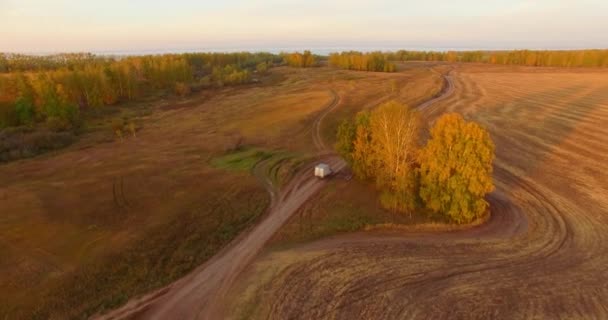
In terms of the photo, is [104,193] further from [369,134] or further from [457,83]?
[457,83]

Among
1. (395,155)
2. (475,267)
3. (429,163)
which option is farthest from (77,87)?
(475,267)

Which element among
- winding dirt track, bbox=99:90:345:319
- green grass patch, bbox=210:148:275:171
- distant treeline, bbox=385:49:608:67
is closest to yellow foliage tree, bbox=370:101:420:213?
winding dirt track, bbox=99:90:345:319

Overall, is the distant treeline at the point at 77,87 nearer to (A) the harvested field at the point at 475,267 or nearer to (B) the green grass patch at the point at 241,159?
(B) the green grass patch at the point at 241,159

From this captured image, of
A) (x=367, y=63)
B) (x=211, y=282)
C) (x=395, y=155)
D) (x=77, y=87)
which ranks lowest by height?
(x=211, y=282)

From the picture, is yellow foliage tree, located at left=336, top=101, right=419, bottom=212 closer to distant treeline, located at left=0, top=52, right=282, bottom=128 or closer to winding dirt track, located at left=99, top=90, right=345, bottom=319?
winding dirt track, located at left=99, top=90, right=345, bottom=319

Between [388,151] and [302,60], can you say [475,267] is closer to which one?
[388,151]

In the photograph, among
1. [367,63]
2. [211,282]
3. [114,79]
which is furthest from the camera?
[367,63]

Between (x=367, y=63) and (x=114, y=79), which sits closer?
(x=114, y=79)
